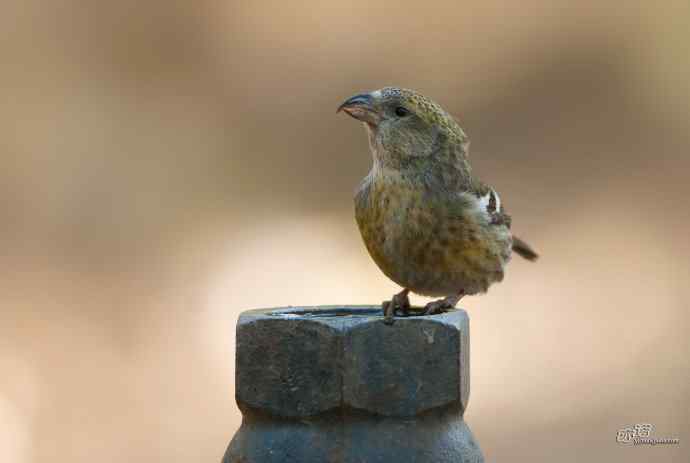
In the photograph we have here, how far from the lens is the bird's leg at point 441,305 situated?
164 inches

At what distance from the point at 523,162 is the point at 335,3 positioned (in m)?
2.16

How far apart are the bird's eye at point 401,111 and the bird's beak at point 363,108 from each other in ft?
0.24

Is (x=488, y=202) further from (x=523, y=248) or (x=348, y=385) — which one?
(x=348, y=385)

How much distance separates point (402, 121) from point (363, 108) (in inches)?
5.8

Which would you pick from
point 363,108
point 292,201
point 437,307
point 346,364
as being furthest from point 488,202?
point 292,201

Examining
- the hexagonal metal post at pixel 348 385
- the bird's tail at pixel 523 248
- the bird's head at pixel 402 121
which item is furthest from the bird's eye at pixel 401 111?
the hexagonal metal post at pixel 348 385

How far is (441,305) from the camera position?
4.37 meters

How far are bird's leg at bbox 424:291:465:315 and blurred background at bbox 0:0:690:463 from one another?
257 cm

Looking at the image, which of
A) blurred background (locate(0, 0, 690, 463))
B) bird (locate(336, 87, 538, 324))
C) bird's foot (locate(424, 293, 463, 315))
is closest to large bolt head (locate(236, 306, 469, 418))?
bird's foot (locate(424, 293, 463, 315))

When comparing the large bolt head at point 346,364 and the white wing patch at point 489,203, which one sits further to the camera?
the white wing patch at point 489,203

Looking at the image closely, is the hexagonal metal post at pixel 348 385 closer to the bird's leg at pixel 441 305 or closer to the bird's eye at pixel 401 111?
the bird's leg at pixel 441 305

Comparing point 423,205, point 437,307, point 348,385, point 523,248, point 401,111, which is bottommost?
point 348,385

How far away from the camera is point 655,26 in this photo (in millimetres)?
10625

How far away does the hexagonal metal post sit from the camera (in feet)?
10.9
